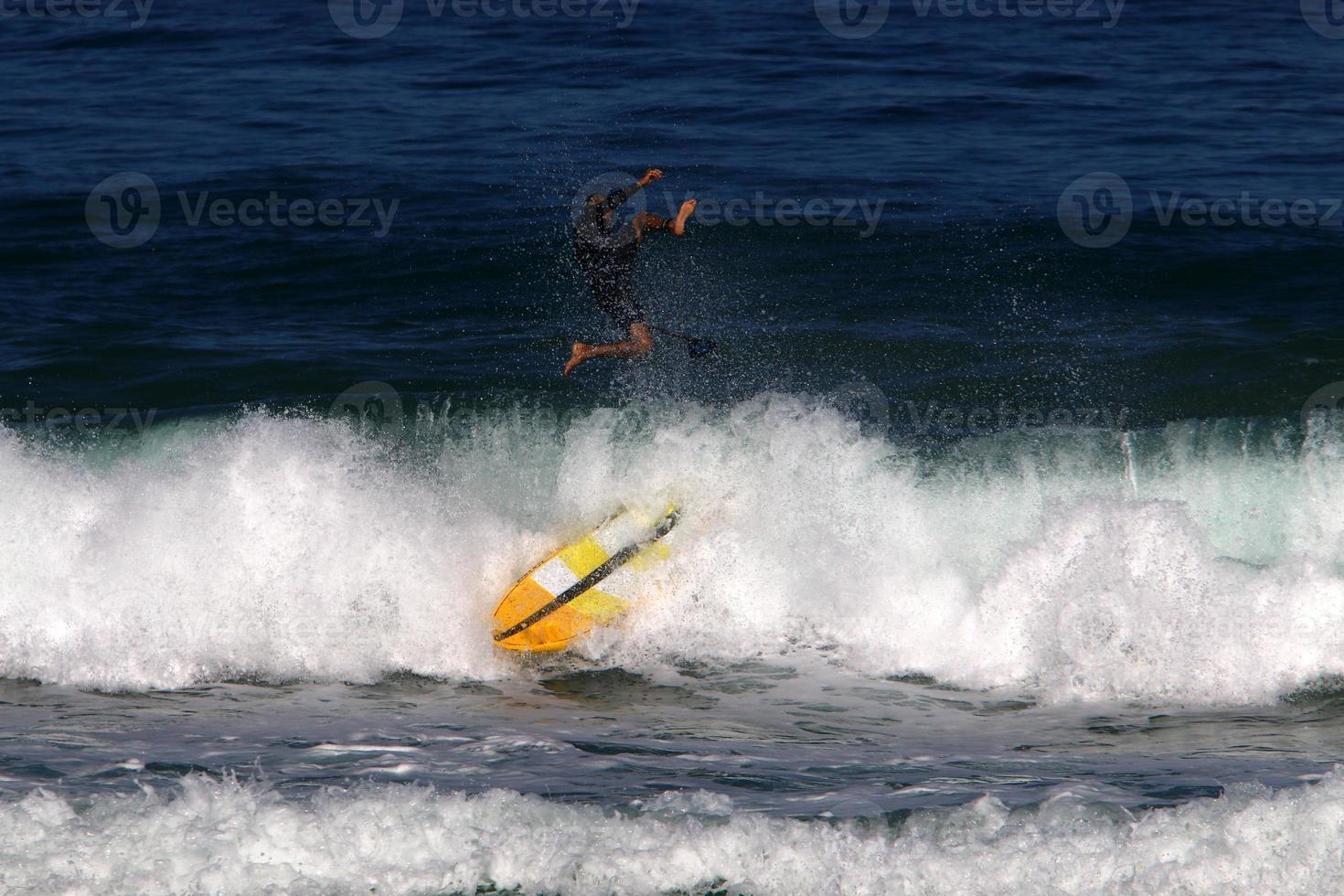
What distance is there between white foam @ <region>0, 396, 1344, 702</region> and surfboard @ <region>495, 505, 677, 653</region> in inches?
8.4

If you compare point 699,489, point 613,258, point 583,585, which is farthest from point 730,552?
point 613,258

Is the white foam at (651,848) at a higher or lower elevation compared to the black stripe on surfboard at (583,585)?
lower

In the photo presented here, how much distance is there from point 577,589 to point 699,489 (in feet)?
4.87

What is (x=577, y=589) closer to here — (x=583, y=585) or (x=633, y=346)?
(x=583, y=585)

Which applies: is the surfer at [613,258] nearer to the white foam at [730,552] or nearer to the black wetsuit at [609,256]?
the black wetsuit at [609,256]

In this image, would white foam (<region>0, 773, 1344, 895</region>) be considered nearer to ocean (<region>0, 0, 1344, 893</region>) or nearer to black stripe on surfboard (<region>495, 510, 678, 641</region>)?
ocean (<region>0, 0, 1344, 893</region>)

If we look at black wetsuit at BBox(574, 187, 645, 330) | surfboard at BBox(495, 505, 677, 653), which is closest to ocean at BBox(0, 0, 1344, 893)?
surfboard at BBox(495, 505, 677, 653)

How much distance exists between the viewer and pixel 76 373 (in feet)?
44.0

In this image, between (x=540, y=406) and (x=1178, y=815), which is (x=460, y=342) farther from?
(x=1178, y=815)

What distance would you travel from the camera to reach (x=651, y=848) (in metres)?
6.28

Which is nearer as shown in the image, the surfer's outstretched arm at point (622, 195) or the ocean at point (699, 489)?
the ocean at point (699, 489)

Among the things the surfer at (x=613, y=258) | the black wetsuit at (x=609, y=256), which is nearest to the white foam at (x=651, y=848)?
the surfer at (x=613, y=258)

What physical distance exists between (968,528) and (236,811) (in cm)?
596

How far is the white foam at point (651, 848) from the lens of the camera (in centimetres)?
604
